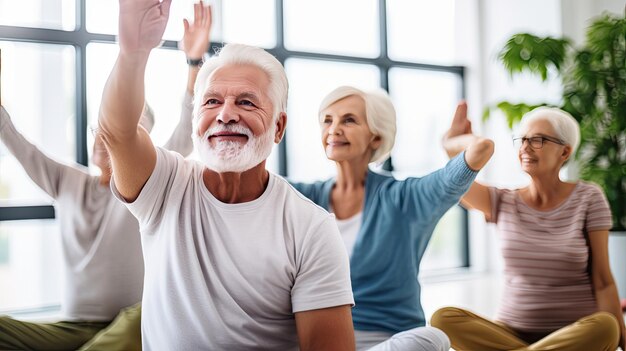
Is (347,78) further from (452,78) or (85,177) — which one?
(85,177)

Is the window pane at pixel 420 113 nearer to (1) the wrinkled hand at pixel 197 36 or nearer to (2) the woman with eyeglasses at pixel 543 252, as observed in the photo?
(2) the woman with eyeglasses at pixel 543 252

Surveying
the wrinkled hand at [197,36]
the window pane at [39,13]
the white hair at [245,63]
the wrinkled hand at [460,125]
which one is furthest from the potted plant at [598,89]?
the white hair at [245,63]

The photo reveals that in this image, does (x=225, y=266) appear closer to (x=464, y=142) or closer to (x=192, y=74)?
(x=192, y=74)

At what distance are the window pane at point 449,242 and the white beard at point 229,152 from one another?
190 inches

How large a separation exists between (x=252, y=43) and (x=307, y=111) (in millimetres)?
701

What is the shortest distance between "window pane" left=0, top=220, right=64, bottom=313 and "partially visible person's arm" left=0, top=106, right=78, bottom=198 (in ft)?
5.89

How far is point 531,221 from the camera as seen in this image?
104 inches

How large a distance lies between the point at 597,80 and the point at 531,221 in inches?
84.3

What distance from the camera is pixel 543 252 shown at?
8.51ft

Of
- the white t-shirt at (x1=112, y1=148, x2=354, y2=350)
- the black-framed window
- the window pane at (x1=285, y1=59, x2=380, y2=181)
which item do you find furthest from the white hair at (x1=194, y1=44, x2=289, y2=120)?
the window pane at (x1=285, y1=59, x2=380, y2=181)

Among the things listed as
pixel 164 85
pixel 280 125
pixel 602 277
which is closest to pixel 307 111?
pixel 164 85

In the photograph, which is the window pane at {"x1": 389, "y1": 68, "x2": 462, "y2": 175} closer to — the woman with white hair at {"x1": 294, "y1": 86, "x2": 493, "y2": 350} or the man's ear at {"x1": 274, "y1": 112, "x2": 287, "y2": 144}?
the woman with white hair at {"x1": 294, "y1": 86, "x2": 493, "y2": 350}

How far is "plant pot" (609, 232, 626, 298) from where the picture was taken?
166 inches

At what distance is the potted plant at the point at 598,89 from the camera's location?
428 cm
